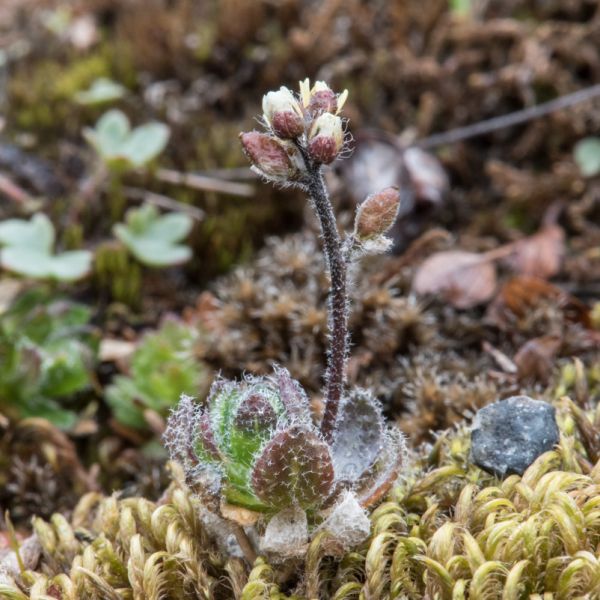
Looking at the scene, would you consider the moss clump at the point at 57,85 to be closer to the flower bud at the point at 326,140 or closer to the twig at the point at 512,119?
the twig at the point at 512,119

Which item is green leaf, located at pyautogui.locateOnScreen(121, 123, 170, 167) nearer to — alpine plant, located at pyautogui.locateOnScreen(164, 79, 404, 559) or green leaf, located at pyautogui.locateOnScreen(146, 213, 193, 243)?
green leaf, located at pyautogui.locateOnScreen(146, 213, 193, 243)

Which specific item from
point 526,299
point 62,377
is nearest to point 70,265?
point 62,377

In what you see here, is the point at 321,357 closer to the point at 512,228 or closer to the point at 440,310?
the point at 440,310

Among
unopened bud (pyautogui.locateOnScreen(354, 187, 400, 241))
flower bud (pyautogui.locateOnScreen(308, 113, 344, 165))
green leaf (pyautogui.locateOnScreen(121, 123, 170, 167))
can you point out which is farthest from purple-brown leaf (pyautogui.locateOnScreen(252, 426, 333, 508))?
green leaf (pyautogui.locateOnScreen(121, 123, 170, 167))

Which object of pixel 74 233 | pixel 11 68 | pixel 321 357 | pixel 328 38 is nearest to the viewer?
pixel 321 357

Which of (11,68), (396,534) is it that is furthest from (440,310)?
(11,68)

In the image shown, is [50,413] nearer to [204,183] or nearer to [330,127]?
[204,183]

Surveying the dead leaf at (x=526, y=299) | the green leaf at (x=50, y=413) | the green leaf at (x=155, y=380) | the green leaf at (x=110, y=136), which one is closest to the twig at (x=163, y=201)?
the green leaf at (x=110, y=136)
